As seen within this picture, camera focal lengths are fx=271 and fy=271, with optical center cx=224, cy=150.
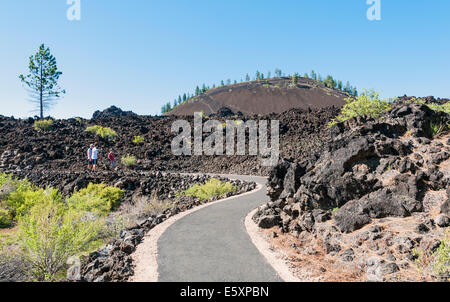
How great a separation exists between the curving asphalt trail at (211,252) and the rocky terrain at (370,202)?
102cm

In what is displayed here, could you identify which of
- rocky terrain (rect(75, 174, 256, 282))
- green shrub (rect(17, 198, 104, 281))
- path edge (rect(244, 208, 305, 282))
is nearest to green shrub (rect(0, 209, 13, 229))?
green shrub (rect(17, 198, 104, 281))

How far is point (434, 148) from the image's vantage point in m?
8.15

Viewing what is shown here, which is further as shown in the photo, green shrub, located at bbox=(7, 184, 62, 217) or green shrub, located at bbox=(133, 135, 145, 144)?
green shrub, located at bbox=(133, 135, 145, 144)

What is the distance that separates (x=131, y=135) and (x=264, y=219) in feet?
99.1

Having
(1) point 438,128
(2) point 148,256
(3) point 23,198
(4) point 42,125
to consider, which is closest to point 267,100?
(4) point 42,125

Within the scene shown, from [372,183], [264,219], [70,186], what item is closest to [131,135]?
[70,186]

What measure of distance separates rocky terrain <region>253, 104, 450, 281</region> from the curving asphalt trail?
102cm

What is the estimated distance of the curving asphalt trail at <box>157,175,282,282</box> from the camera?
551 centimetres

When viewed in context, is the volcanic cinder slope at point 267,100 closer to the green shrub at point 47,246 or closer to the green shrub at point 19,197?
the green shrub at point 19,197

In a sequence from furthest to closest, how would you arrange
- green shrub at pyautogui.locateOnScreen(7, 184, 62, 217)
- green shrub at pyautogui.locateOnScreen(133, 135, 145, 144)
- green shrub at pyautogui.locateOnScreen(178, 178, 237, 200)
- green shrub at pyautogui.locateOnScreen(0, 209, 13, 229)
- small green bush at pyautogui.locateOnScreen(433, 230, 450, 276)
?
green shrub at pyautogui.locateOnScreen(133, 135, 145, 144)
green shrub at pyautogui.locateOnScreen(178, 178, 237, 200)
green shrub at pyautogui.locateOnScreen(7, 184, 62, 217)
green shrub at pyautogui.locateOnScreen(0, 209, 13, 229)
small green bush at pyautogui.locateOnScreen(433, 230, 450, 276)

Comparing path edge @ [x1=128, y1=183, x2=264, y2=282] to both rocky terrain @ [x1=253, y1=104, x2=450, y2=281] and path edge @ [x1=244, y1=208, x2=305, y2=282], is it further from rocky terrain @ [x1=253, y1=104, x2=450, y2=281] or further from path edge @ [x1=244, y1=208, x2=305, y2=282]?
rocky terrain @ [x1=253, y1=104, x2=450, y2=281]

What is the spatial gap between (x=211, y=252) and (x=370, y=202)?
459cm

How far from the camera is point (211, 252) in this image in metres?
6.84
